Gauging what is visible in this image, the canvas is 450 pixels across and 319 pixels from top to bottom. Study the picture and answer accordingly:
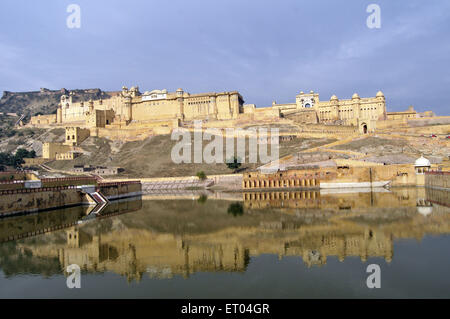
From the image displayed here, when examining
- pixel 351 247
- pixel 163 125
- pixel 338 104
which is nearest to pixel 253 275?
pixel 351 247

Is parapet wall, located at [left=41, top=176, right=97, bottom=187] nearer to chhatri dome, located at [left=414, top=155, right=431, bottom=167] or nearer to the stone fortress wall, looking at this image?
the stone fortress wall

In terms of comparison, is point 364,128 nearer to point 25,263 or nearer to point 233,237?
point 233,237

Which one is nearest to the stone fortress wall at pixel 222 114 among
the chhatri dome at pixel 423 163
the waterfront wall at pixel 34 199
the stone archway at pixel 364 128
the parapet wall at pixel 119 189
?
the stone archway at pixel 364 128

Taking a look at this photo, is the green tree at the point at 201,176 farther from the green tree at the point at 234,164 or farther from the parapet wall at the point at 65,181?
the parapet wall at the point at 65,181

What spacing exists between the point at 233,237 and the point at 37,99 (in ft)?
601

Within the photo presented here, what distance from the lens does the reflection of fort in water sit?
602 inches

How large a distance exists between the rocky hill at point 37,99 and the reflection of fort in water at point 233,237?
5916 inches

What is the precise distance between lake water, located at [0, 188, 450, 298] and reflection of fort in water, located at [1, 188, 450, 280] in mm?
56

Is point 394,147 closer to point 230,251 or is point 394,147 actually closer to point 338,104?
point 338,104

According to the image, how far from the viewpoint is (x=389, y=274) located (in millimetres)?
12734

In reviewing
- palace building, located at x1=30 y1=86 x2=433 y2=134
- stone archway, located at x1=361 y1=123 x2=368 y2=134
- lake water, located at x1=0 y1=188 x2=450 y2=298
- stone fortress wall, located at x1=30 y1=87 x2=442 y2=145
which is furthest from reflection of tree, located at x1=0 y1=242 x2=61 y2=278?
stone archway, located at x1=361 y1=123 x2=368 y2=134

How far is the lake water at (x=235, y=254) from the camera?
11898 mm

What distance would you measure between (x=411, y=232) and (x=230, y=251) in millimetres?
10092

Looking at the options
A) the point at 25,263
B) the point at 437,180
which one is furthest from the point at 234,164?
the point at 25,263
